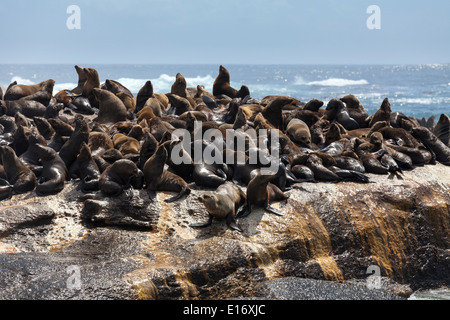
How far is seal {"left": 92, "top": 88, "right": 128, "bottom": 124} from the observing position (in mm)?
10359

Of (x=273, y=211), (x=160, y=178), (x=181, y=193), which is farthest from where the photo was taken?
(x=160, y=178)

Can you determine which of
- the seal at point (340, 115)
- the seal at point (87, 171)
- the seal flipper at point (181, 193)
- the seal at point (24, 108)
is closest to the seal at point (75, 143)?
the seal at point (87, 171)

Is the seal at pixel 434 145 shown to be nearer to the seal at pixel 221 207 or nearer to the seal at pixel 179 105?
the seal at pixel 221 207

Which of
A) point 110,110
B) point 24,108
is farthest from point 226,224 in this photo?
point 24,108

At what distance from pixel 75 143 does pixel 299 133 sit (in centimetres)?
386

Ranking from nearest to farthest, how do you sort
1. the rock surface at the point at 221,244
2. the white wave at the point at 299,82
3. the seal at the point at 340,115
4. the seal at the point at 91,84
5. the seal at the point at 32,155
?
the rock surface at the point at 221,244 < the seal at the point at 32,155 < the seal at the point at 340,115 < the seal at the point at 91,84 < the white wave at the point at 299,82

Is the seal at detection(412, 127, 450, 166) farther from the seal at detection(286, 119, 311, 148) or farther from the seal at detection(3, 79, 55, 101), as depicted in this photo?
the seal at detection(3, 79, 55, 101)

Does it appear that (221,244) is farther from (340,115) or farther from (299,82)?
(299,82)

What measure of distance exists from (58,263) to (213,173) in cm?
259

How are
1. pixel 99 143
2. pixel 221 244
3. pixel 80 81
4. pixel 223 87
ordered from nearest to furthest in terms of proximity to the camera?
1. pixel 221 244
2. pixel 99 143
3. pixel 80 81
4. pixel 223 87

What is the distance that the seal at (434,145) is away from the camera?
890cm

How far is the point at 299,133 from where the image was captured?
8.97 m

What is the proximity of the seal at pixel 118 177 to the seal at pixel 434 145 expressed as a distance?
5.41 meters
